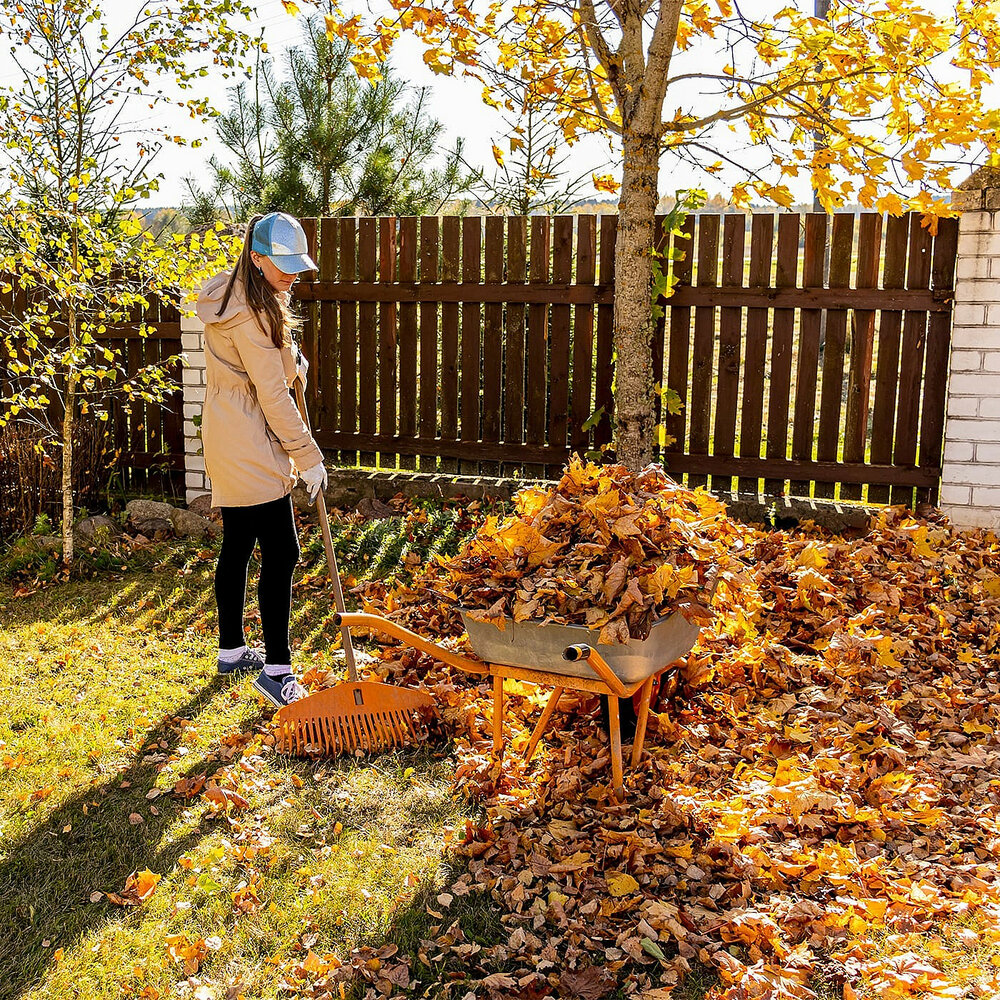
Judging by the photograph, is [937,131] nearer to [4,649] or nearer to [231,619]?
[231,619]

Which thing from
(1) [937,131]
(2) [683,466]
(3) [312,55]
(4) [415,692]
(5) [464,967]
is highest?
(3) [312,55]

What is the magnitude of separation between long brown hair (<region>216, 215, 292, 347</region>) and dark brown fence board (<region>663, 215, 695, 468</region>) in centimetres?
332

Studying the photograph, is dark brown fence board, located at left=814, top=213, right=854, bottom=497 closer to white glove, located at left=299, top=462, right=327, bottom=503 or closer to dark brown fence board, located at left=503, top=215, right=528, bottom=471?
dark brown fence board, located at left=503, top=215, right=528, bottom=471

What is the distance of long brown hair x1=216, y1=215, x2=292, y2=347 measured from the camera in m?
3.95

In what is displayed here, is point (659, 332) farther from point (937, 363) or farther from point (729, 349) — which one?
point (937, 363)

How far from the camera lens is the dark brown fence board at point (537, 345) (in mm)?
6793

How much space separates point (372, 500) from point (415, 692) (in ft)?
11.1

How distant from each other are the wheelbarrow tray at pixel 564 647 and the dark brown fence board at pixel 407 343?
4.04m

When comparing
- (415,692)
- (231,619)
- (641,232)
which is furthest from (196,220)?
(415,692)

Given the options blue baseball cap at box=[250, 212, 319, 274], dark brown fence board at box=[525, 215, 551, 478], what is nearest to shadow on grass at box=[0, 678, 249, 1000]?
blue baseball cap at box=[250, 212, 319, 274]

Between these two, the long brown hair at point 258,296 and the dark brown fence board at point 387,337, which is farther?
the dark brown fence board at point 387,337

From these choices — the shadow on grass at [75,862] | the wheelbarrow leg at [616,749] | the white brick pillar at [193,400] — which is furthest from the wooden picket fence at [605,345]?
the shadow on grass at [75,862]

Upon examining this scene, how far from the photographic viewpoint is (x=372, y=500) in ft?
23.3

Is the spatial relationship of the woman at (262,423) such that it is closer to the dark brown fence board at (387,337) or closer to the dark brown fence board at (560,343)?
the dark brown fence board at (560,343)
